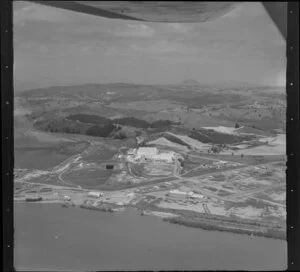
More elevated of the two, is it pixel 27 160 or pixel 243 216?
pixel 27 160

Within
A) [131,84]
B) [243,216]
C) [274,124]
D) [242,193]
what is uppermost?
[131,84]

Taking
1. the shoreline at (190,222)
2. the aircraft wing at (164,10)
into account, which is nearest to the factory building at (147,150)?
the shoreline at (190,222)

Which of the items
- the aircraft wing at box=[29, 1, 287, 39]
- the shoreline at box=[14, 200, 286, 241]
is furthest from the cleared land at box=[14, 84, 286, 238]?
the aircraft wing at box=[29, 1, 287, 39]

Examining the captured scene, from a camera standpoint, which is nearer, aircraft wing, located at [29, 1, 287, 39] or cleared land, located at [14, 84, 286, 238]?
aircraft wing, located at [29, 1, 287, 39]

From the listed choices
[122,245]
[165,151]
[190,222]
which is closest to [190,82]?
[165,151]

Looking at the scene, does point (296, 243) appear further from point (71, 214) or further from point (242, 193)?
point (71, 214)

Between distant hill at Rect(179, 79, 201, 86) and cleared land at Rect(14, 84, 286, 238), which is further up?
distant hill at Rect(179, 79, 201, 86)

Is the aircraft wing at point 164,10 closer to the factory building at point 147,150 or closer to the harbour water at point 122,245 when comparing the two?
the factory building at point 147,150

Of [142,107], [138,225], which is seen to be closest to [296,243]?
[138,225]

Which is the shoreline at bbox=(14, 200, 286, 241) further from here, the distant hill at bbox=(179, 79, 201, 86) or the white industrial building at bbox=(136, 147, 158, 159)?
the distant hill at bbox=(179, 79, 201, 86)
